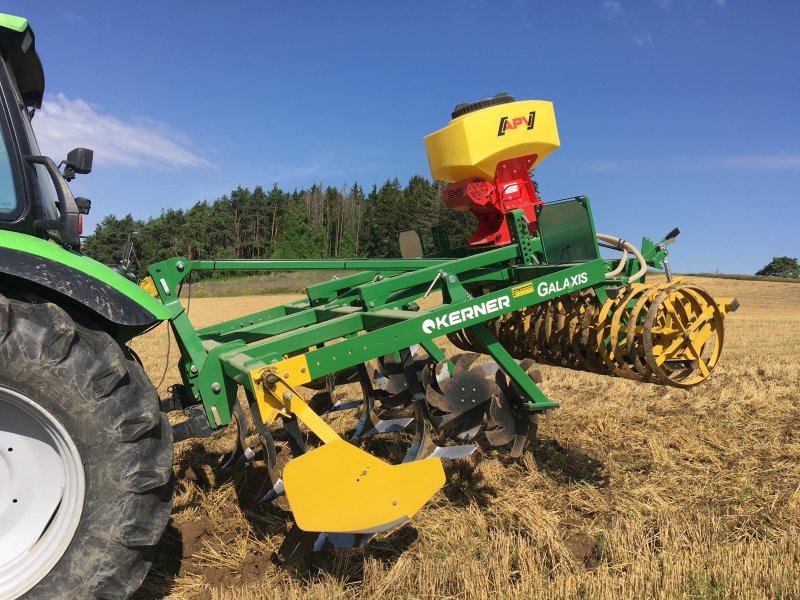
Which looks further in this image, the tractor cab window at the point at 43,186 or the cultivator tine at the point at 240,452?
the cultivator tine at the point at 240,452

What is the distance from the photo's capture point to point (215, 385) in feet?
9.39

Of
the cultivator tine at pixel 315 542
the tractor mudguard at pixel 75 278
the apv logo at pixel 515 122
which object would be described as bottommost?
the cultivator tine at pixel 315 542

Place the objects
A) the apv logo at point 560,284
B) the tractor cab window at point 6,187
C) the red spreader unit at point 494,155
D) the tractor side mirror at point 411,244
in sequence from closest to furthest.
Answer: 1. the tractor cab window at point 6,187
2. the apv logo at point 560,284
3. the red spreader unit at point 494,155
4. the tractor side mirror at point 411,244

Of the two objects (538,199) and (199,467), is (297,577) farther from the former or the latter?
(538,199)

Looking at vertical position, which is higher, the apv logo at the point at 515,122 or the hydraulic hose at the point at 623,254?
the apv logo at the point at 515,122

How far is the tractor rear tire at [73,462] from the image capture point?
80.2 inches

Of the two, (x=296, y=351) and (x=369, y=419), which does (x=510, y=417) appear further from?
(x=296, y=351)

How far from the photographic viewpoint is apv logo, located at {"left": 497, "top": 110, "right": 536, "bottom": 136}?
14.1 feet

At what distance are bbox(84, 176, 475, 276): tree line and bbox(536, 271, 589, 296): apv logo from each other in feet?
130

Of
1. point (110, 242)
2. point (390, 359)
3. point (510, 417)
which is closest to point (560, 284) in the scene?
point (510, 417)

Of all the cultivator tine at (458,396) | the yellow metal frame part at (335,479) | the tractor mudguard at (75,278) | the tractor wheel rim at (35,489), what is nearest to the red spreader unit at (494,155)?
the cultivator tine at (458,396)

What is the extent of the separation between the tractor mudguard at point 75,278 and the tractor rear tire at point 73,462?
0.09 m

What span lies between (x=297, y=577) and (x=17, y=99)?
8.04ft

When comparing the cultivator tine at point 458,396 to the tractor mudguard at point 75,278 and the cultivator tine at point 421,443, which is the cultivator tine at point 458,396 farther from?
the tractor mudguard at point 75,278
